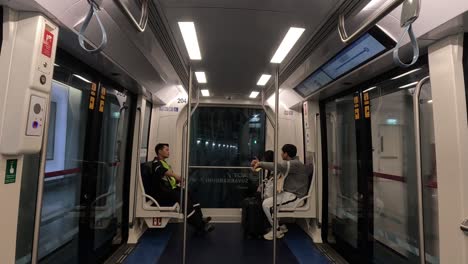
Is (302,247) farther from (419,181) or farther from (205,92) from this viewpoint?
(205,92)

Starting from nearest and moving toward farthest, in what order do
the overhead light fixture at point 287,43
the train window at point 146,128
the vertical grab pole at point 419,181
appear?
1. the vertical grab pole at point 419,181
2. the overhead light fixture at point 287,43
3. the train window at point 146,128

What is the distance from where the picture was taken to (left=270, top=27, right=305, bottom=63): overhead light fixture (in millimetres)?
2613

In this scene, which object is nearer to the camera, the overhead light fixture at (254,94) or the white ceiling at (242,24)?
the white ceiling at (242,24)

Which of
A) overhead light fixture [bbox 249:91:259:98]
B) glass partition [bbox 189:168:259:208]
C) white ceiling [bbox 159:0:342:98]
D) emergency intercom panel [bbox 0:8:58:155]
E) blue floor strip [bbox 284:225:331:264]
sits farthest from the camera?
glass partition [bbox 189:168:259:208]

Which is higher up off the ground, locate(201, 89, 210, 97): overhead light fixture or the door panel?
locate(201, 89, 210, 97): overhead light fixture

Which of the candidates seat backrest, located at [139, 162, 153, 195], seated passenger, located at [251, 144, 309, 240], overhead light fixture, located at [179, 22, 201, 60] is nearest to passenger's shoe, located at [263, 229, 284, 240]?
seated passenger, located at [251, 144, 309, 240]

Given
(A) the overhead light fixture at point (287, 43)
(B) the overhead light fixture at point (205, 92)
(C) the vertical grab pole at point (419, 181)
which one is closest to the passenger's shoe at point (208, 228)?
(B) the overhead light fixture at point (205, 92)

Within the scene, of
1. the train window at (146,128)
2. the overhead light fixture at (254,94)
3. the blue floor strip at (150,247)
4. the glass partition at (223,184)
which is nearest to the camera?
the blue floor strip at (150,247)

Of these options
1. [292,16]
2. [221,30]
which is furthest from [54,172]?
[292,16]

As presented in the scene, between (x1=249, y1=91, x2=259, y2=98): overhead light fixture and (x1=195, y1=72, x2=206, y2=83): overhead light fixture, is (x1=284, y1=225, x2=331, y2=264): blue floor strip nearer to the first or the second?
(x1=249, y1=91, x2=259, y2=98): overhead light fixture

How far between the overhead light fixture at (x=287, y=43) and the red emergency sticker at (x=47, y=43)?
6.09 ft

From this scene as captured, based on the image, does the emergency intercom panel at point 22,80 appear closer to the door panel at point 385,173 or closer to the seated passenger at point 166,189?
the door panel at point 385,173

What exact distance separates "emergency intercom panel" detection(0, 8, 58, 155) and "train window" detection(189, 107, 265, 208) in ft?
15.9

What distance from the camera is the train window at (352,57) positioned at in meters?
2.33
